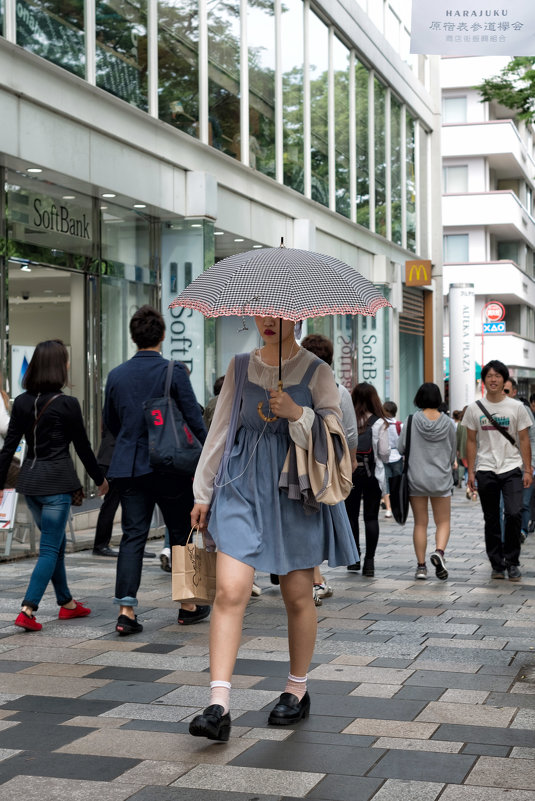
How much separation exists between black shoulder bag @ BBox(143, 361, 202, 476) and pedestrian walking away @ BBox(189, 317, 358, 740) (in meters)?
1.92

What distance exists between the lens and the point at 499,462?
1005 cm

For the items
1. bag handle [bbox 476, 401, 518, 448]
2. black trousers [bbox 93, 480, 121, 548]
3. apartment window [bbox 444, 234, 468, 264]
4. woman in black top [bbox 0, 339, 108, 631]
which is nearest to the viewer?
woman in black top [bbox 0, 339, 108, 631]

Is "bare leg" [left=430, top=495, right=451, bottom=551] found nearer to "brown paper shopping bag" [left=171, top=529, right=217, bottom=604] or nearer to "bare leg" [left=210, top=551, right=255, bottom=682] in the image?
"brown paper shopping bag" [left=171, top=529, right=217, bottom=604]

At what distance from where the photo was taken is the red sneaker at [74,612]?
7.68 meters

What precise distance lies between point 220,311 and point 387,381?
23.2 meters

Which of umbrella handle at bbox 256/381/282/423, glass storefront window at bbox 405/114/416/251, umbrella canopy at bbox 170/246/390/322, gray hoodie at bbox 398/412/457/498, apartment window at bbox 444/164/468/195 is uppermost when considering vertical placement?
apartment window at bbox 444/164/468/195

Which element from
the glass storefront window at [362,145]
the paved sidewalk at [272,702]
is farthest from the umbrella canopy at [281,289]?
the glass storefront window at [362,145]

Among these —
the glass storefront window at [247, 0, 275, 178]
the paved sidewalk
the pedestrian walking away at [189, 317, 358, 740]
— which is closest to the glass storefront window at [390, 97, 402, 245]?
the glass storefront window at [247, 0, 275, 178]

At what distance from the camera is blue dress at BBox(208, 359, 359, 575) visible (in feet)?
16.2

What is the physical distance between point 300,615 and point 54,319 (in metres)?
10.1

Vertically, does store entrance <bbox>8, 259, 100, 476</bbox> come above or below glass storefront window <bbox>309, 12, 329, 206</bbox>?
below

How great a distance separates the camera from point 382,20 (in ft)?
89.8

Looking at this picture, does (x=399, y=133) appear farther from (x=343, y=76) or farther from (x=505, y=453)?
(x=505, y=453)

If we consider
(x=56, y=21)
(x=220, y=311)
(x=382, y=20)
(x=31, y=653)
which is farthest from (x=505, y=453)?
(x=382, y=20)
